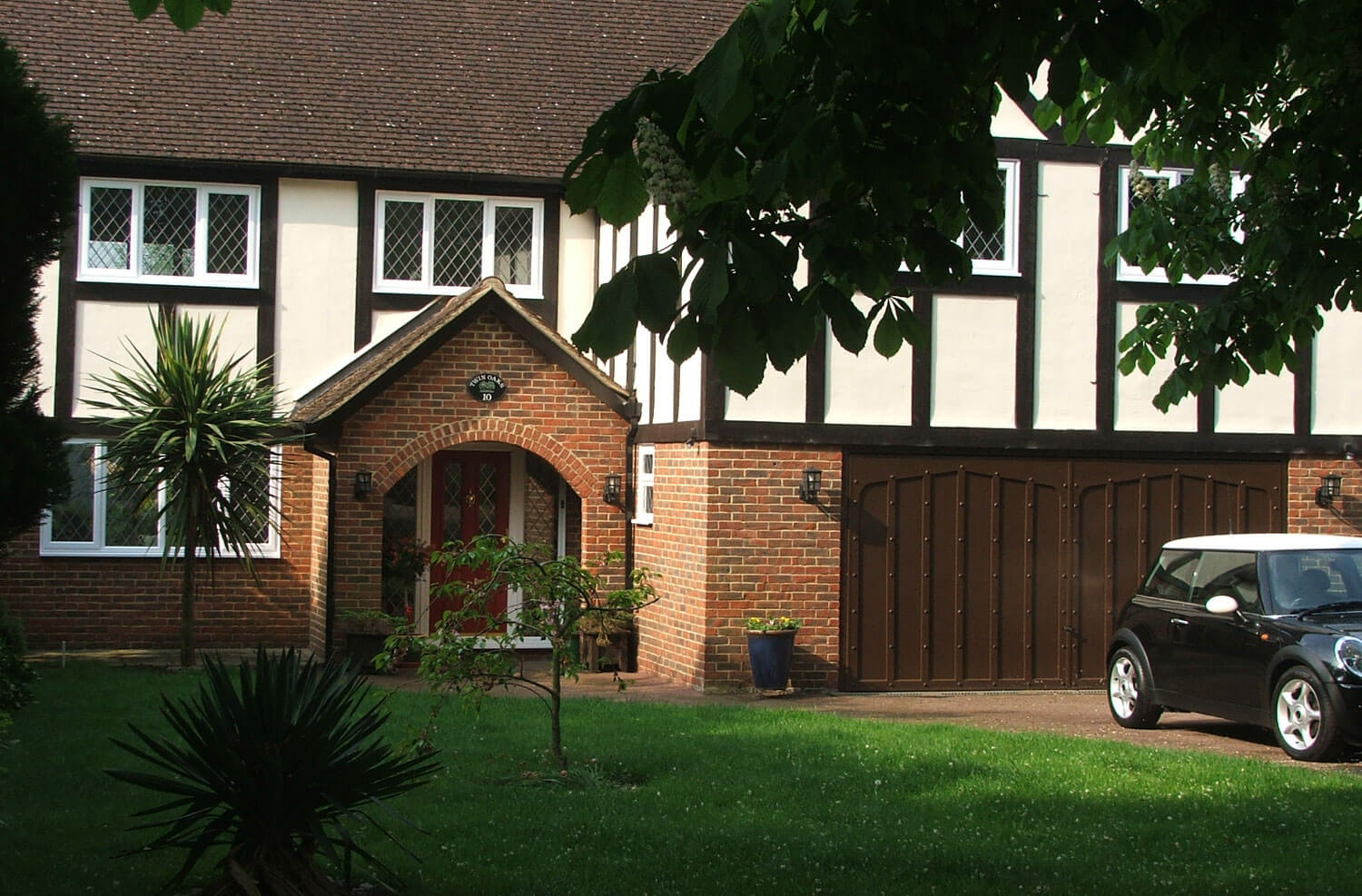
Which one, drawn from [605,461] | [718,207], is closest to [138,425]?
[605,461]

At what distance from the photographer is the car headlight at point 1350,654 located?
10.8 meters

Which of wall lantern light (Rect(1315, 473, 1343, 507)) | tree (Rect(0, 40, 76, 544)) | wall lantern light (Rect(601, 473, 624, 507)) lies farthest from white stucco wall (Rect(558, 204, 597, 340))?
tree (Rect(0, 40, 76, 544))

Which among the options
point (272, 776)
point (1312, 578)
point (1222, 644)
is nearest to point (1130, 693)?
point (1222, 644)

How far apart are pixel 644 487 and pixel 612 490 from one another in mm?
387

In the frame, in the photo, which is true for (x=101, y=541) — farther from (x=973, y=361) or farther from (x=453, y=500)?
(x=973, y=361)

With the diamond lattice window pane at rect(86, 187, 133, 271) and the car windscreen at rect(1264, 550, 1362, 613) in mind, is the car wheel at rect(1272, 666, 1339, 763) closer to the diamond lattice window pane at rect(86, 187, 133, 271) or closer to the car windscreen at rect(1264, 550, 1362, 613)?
the car windscreen at rect(1264, 550, 1362, 613)

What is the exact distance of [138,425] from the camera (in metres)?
15.0

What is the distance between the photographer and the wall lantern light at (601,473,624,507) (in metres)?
16.8

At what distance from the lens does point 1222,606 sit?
11750mm

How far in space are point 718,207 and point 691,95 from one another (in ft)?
1.50

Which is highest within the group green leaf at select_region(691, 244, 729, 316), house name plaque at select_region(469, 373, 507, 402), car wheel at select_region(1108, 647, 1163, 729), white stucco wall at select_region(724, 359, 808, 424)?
house name plaque at select_region(469, 373, 507, 402)

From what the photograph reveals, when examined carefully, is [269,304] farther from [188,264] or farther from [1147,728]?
[1147,728]

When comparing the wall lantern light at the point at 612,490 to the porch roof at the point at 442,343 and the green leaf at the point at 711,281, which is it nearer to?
the porch roof at the point at 442,343

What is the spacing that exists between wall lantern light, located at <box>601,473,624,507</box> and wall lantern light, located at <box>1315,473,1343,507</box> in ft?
24.9
